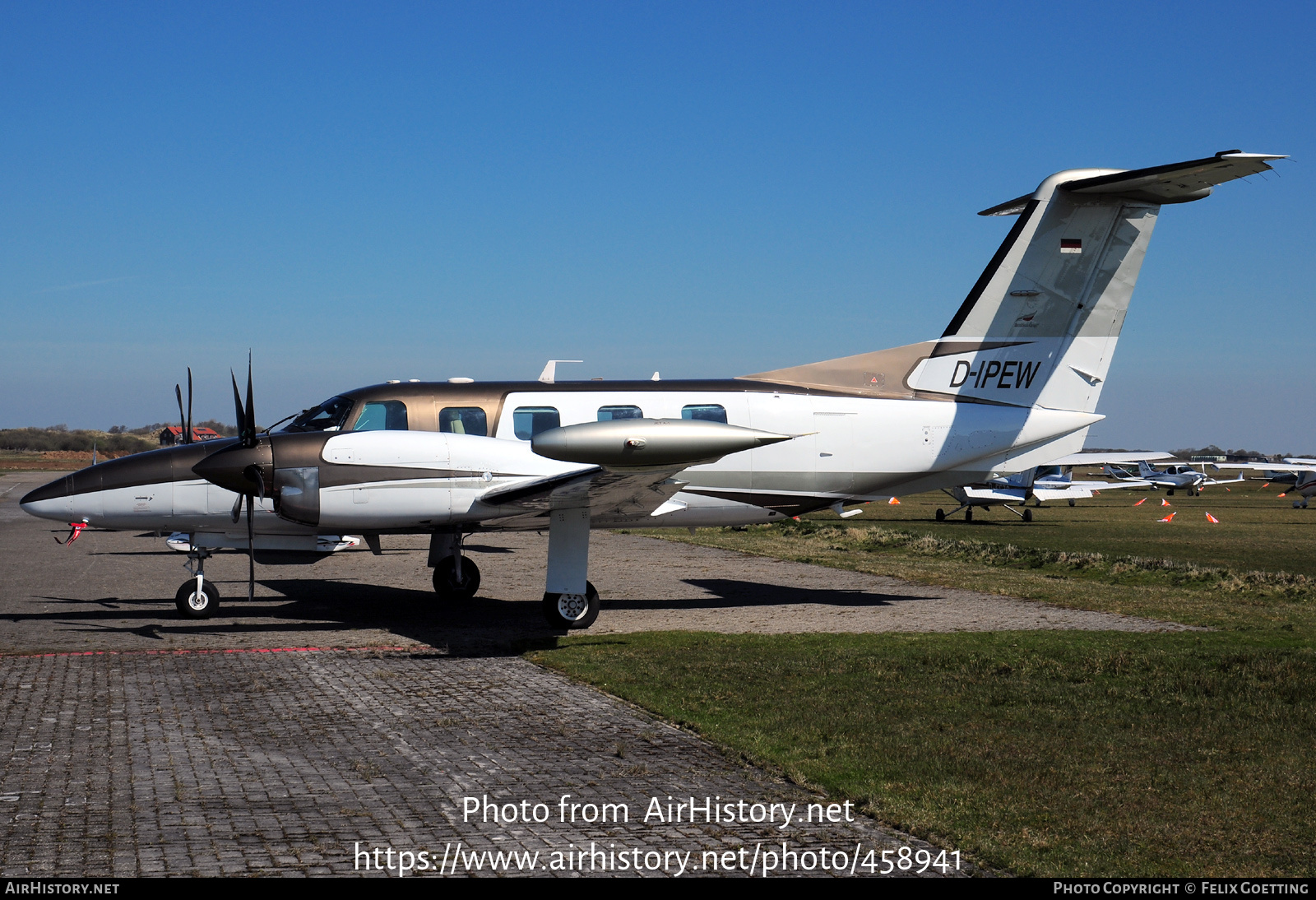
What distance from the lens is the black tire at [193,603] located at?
14.1m

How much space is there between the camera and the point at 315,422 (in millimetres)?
14133

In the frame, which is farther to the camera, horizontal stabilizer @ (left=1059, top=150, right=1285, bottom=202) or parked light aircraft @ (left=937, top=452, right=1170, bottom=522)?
parked light aircraft @ (left=937, top=452, right=1170, bottom=522)

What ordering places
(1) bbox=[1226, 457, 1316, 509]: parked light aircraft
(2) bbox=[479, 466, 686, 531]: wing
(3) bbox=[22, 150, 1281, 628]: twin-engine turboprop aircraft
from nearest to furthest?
(2) bbox=[479, 466, 686, 531]: wing
(3) bbox=[22, 150, 1281, 628]: twin-engine turboprop aircraft
(1) bbox=[1226, 457, 1316, 509]: parked light aircraft

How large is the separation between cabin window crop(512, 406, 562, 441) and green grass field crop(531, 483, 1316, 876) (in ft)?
11.0

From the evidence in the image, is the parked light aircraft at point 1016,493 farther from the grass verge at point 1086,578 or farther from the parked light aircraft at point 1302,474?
the grass verge at point 1086,578

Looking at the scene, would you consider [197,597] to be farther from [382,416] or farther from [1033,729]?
[1033,729]

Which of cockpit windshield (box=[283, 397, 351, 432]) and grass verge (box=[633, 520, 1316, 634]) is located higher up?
cockpit windshield (box=[283, 397, 351, 432])

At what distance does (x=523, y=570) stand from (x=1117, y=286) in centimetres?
1216

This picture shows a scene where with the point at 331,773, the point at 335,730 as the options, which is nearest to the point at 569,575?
the point at 335,730

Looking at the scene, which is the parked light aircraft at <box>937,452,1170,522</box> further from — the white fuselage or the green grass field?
the green grass field

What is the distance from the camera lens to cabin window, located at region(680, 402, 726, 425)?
49.0ft

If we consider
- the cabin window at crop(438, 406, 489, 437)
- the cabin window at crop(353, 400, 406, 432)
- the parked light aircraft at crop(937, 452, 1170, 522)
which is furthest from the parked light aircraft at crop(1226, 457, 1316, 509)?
the cabin window at crop(353, 400, 406, 432)

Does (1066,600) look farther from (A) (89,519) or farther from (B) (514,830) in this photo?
(A) (89,519)
